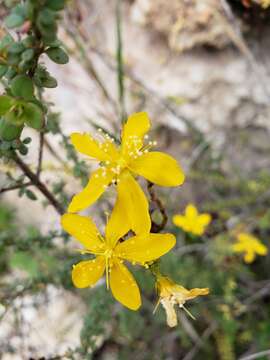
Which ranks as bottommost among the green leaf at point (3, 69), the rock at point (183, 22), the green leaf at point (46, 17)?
the rock at point (183, 22)

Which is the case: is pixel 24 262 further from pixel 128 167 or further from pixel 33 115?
pixel 33 115

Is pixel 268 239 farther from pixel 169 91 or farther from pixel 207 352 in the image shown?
pixel 169 91

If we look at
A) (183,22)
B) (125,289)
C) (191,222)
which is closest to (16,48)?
(125,289)

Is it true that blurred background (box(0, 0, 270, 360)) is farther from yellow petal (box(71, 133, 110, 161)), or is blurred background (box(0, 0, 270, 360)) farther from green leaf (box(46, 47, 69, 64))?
green leaf (box(46, 47, 69, 64))

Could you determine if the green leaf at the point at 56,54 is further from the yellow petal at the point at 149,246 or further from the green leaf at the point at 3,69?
the yellow petal at the point at 149,246

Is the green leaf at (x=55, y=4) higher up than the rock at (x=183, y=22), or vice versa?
the green leaf at (x=55, y=4)

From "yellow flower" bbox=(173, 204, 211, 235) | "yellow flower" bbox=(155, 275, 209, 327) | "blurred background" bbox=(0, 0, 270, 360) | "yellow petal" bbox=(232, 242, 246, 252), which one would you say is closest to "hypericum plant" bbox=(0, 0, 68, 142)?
"yellow flower" bbox=(155, 275, 209, 327)

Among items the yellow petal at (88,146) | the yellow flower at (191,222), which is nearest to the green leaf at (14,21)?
the yellow petal at (88,146)
